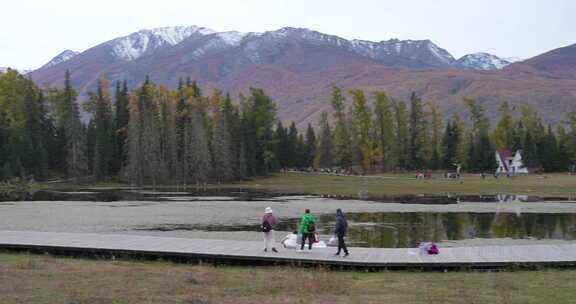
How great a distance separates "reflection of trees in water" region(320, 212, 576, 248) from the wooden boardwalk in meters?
6.33

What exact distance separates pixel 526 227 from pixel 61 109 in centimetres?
10186

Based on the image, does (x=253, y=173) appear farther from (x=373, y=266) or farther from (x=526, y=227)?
(x=373, y=266)

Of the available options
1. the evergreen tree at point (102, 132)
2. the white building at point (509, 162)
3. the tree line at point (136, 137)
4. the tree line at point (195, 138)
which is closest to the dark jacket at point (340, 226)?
the tree line at point (195, 138)

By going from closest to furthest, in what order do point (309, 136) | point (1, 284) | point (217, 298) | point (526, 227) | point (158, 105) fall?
point (217, 298) < point (1, 284) < point (526, 227) < point (158, 105) < point (309, 136)

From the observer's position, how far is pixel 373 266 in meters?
20.9

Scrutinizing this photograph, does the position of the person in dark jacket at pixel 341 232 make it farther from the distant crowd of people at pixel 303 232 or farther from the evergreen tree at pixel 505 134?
the evergreen tree at pixel 505 134

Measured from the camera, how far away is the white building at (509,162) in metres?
126

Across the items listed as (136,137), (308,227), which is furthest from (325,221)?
(136,137)

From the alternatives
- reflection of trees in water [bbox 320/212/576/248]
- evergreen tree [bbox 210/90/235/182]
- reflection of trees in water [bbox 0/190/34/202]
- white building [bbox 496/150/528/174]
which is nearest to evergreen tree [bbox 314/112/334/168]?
white building [bbox 496/150/528/174]

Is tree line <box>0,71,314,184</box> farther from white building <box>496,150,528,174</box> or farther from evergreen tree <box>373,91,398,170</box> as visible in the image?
white building <box>496,150,528,174</box>

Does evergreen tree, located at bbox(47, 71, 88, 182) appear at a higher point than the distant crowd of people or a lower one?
higher

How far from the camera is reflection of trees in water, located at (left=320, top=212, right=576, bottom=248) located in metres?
32.2

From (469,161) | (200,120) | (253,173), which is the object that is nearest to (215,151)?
(200,120)

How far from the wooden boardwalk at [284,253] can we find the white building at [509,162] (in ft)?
353
